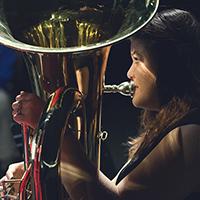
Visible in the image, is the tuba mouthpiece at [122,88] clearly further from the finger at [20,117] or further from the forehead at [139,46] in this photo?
the finger at [20,117]

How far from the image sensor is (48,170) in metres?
1.33

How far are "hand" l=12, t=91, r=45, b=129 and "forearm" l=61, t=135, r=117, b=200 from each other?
99mm

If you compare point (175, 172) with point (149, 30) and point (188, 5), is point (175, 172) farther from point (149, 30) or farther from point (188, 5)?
point (188, 5)

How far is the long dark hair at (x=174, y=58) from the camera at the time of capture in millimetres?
1601

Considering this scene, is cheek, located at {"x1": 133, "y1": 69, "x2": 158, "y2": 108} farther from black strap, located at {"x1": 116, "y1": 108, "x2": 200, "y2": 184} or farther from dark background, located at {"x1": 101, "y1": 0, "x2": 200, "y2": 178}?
dark background, located at {"x1": 101, "y1": 0, "x2": 200, "y2": 178}

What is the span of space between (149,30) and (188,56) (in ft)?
0.40

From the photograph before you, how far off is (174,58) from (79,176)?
385 mm

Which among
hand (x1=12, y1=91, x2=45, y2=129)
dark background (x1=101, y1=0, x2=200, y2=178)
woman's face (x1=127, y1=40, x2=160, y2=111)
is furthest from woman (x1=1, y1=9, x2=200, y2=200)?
dark background (x1=101, y1=0, x2=200, y2=178)

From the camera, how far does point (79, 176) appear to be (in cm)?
156

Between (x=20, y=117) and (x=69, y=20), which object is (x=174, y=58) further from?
(x=20, y=117)

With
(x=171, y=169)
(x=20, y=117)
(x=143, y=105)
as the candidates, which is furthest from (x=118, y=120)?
(x=20, y=117)

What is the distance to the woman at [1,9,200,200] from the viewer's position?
5.07 ft

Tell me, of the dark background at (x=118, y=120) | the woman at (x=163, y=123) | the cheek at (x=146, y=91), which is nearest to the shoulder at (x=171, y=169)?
the woman at (x=163, y=123)

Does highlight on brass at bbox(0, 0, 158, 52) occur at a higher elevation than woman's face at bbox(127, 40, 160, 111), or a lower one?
higher
